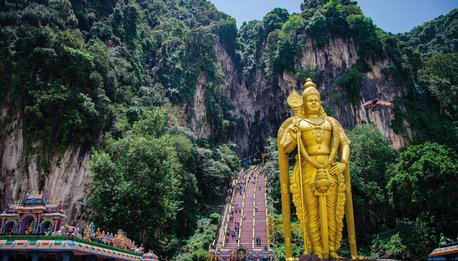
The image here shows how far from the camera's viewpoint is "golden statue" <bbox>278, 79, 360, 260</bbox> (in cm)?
739

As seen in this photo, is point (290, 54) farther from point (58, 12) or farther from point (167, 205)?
point (167, 205)

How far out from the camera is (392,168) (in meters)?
18.2

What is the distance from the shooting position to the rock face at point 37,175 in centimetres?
1484

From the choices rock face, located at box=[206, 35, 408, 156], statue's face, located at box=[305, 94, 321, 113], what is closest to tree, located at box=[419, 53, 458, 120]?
rock face, located at box=[206, 35, 408, 156]

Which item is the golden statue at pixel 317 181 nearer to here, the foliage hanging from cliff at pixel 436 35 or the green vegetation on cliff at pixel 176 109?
the green vegetation on cliff at pixel 176 109

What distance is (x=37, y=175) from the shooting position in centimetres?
1527

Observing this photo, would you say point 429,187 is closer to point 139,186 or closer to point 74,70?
point 139,186

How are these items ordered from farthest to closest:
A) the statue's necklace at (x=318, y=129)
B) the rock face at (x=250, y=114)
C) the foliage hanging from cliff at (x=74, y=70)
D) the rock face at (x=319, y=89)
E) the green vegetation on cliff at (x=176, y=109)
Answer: the rock face at (x=319, y=89) → the foliage hanging from cliff at (x=74, y=70) → the rock face at (x=250, y=114) → the green vegetation on cliff at (x=176, y=109) → the statue's necklace at (x=318, y=129)

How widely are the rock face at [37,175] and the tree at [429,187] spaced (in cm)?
1337

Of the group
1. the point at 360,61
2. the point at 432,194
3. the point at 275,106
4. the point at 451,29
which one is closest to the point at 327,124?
the point at 432,194

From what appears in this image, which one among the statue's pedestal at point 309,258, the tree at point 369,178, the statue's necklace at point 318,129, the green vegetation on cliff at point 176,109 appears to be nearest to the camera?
the statue's pedestal at point 309,258

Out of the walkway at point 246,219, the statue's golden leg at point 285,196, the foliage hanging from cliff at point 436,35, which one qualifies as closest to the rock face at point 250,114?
the walkway at point 246,219

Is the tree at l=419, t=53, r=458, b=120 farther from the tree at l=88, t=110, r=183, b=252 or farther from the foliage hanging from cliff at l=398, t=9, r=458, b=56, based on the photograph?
the tree at l=88, t=110, r=183, b=252

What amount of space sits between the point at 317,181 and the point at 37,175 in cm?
1221
